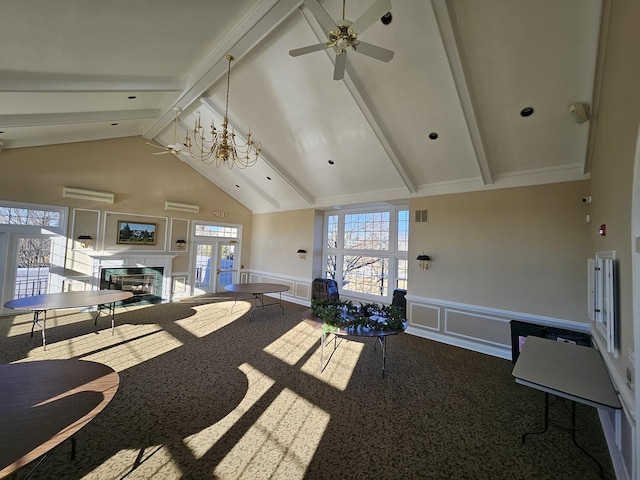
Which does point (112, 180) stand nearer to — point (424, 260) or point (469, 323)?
point (424, 260)

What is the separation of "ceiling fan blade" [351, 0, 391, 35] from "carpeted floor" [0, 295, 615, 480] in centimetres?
340

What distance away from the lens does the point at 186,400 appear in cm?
264

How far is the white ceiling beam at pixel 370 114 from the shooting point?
3100mm

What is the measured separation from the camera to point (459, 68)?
2.87 m

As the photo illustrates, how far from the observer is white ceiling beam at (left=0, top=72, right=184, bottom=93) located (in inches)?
113

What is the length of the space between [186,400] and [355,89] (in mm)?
4279

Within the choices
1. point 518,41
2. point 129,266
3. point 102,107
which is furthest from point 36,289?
point 518,41

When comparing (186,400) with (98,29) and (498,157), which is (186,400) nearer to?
(98,29)

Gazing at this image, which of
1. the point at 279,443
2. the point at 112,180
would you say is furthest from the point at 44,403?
the point at 112,180

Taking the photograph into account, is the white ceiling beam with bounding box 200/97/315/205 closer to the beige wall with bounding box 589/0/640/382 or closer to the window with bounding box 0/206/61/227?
the window with bounding box 0/206/61/227

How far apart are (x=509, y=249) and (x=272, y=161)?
4.90m

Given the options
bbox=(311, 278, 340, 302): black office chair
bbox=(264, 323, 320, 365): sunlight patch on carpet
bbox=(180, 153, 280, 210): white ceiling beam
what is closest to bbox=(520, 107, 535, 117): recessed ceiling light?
bbox=(264, 323, 320, 365): sunlight patch on carpet

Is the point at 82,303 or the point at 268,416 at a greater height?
the point at 82,303

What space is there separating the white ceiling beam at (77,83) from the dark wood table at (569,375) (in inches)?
222
